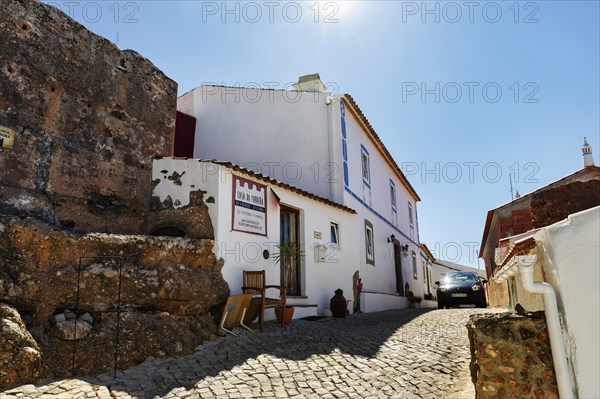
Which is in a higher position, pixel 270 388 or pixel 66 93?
pixel 66 93

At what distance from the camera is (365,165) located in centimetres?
1598

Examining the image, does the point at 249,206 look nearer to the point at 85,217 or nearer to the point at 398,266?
the point at 85,217

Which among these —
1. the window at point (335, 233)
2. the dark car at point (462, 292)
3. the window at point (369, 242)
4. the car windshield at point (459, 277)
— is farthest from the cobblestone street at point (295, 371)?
the car windshield at point (459, 277)

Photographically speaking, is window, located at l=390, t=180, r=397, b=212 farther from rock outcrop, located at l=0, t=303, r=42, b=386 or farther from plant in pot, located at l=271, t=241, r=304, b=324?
rock outcrop, located at l=0, t=303, r=42, b=386

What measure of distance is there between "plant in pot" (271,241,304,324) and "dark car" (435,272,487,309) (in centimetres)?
760

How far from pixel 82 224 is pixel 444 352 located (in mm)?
6158

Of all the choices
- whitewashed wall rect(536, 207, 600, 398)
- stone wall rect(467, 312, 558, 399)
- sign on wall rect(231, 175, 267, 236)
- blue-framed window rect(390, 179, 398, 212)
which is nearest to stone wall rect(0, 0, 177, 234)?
sign on wall rect(231, 175, 267, 236)

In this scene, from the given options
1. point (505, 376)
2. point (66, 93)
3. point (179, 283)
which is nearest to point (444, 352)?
point (505, 376)

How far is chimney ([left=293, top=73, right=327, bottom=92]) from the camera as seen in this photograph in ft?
47.5

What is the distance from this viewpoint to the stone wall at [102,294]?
5488mm

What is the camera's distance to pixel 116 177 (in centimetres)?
847

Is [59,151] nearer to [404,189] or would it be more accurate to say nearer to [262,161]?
[262,161]

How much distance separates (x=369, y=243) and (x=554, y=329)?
11441 mm

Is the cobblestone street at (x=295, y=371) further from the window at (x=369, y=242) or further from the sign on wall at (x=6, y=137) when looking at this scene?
the window at (x=369, y=242)
